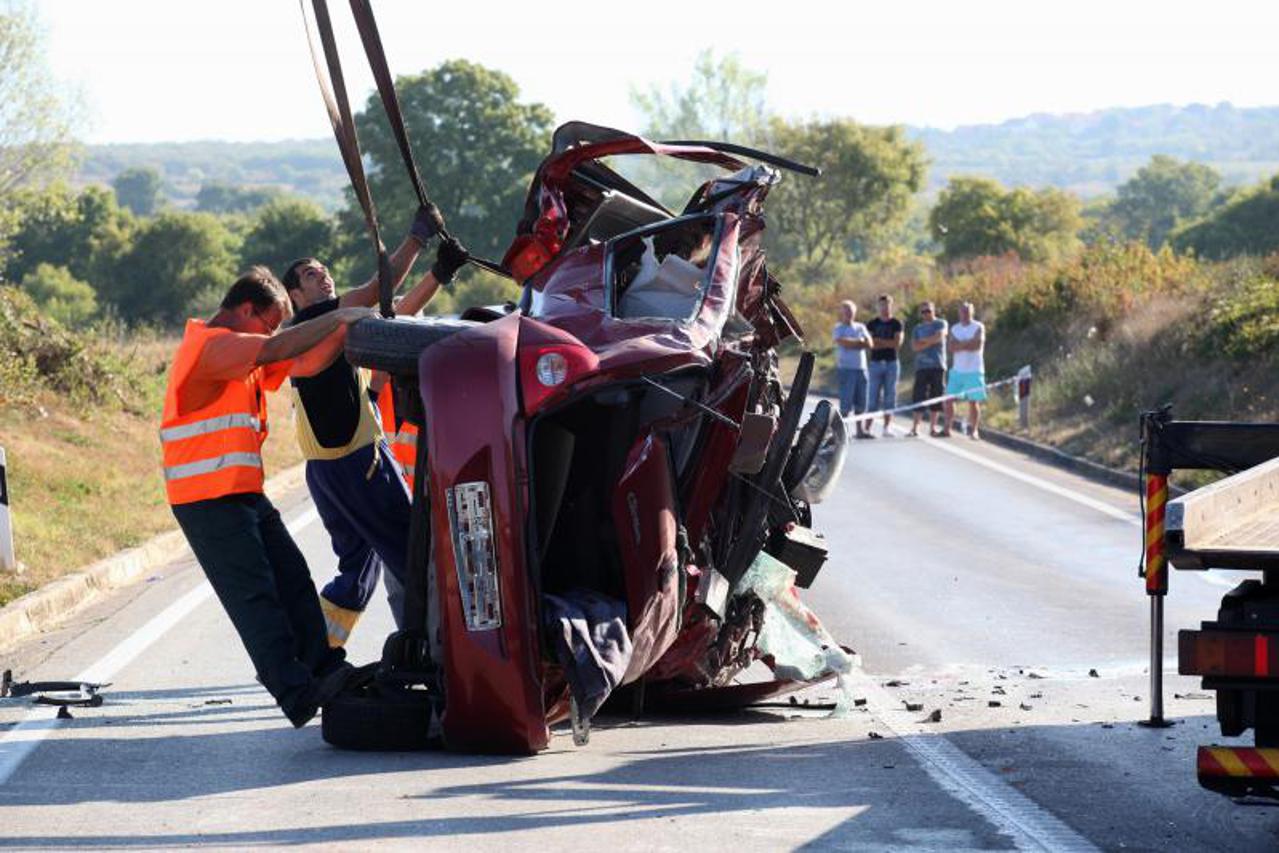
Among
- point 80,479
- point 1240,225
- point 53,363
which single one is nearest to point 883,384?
point 53,363

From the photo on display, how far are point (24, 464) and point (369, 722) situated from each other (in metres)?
10.9

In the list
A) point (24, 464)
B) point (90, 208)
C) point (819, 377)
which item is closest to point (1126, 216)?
point (90, 208)

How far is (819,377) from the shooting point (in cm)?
3966

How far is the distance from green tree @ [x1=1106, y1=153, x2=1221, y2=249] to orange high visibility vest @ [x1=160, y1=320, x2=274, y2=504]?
14688 centimetres

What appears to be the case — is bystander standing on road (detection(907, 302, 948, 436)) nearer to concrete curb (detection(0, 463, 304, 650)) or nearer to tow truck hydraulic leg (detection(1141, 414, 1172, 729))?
concrete curb (detection(0, 463, 304, 650))

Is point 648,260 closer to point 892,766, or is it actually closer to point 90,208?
point 892,766

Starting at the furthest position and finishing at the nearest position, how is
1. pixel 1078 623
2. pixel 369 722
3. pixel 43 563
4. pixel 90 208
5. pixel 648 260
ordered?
pixel 90 208 → pixel 43 563 → pixel 1078 623 → pixel 648 260 → pixel 369 722

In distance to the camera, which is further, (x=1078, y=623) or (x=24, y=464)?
(x=24, y=464)

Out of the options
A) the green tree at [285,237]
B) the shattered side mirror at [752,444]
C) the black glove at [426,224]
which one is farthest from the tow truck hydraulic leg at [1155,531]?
the green tree at [285,237]

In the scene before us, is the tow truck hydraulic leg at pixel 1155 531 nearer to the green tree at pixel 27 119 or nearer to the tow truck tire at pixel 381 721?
the tow truck tire at pixel 381 721

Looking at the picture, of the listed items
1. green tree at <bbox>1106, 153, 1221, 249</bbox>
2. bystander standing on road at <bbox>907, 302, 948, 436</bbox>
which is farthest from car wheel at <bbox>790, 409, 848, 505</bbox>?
green tree at <bbox>1106, 153, 1221, 249</bbox>

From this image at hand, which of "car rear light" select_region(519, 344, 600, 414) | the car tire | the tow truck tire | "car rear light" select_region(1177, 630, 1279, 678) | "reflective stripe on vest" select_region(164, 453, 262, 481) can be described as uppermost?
the car tire

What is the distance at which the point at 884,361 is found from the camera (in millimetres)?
25844

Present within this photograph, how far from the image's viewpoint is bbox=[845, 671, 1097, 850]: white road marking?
623 cm
